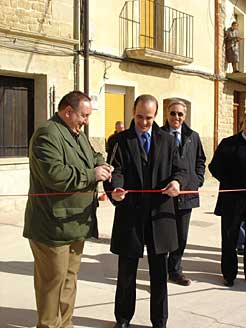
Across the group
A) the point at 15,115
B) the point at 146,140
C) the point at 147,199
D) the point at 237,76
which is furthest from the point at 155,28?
the point at 147,199

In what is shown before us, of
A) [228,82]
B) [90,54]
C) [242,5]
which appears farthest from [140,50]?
[242,5]

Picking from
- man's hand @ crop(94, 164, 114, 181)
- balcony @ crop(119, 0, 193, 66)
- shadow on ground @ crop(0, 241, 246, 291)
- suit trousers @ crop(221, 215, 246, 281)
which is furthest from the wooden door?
man's hand @ crop(94, 164, 114, 181)

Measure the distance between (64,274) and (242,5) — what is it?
54.6 feet

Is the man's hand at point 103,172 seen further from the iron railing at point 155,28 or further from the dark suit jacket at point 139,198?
the iron railing at point 155,28

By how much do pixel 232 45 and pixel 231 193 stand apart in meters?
12.7

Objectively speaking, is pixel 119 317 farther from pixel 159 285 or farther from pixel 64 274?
pixel 64 274

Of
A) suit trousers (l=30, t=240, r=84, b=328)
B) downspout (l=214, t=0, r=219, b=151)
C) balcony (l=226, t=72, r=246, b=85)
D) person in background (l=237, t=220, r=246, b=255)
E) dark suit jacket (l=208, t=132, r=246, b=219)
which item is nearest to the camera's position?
suit trousers (l=30, t=240, r=84, b=328)

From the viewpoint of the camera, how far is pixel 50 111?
11.1 m

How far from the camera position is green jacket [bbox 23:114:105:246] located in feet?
11.5

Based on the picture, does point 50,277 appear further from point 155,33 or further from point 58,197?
point 155,33

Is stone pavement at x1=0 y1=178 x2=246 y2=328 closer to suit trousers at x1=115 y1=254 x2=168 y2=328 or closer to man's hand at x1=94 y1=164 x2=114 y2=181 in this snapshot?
suit trousers at x1=115 y1=254 x2=168 y2=328

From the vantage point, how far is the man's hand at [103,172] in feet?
12.2

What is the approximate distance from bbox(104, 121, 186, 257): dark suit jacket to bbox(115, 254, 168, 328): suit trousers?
0.36ft

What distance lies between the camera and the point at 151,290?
4.16m
